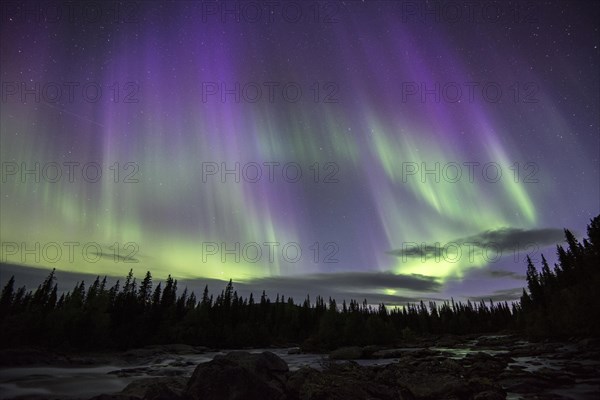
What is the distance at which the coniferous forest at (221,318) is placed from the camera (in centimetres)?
6392

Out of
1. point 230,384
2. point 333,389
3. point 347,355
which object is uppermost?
point 230,384

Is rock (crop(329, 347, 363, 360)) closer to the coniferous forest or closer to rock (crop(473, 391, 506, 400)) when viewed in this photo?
the coniferous forest

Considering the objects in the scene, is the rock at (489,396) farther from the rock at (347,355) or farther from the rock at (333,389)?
the rock at (347,355)

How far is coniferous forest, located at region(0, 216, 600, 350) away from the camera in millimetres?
63919

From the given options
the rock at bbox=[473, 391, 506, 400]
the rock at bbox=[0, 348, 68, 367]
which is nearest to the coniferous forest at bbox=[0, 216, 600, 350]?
the rock at bbox=[0, 348, 68, 367]

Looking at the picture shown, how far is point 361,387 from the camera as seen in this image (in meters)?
16.8

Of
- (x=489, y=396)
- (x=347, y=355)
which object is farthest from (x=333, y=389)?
(x=347, y=355)

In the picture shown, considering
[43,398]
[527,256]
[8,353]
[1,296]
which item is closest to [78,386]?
[43,398]

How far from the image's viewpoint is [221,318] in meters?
114

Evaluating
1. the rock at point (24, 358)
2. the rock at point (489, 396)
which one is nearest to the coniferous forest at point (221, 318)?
the rock at point (24, 358)

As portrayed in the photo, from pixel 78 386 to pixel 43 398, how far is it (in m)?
7.68

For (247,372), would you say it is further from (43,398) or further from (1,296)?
(1,296)

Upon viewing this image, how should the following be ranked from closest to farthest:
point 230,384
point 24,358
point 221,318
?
point 230,384 → point 24,358 → point 221,318

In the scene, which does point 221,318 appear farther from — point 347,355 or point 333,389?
point 333,389
